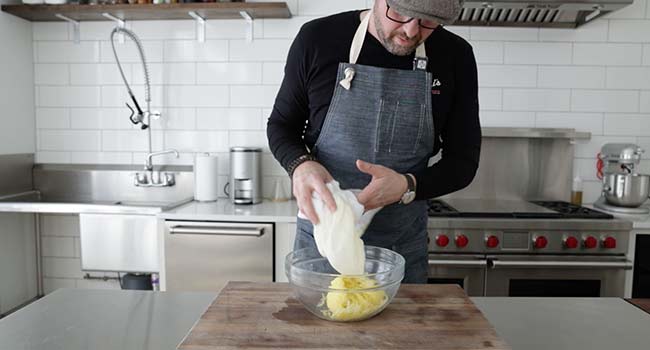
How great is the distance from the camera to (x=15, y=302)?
9.63 ft

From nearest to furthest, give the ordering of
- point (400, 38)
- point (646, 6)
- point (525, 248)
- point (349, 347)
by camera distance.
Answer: point (349, 347), point (400, 38), point (525, 248), point (646, 6)

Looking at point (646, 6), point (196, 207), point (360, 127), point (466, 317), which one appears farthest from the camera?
point (646, 6)

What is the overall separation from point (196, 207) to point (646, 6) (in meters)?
2.77

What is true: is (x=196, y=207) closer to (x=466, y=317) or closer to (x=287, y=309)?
(x=287, y=309)

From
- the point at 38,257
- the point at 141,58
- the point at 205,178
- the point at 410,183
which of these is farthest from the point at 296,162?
the point at 38,257

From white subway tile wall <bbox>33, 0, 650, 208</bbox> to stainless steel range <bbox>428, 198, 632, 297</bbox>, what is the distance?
75 centimetres

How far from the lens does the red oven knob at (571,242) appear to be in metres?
2.29

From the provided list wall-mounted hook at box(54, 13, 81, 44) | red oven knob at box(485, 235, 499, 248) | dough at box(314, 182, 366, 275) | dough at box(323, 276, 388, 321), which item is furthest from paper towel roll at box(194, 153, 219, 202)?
dough at box(323, 276, 388, 321)

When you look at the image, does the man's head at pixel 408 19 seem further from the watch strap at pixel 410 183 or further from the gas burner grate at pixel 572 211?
the gas burner grate at pixel 572 211

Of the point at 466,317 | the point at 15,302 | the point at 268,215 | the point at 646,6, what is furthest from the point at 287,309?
the point at 646,6

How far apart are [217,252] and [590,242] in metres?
1.74

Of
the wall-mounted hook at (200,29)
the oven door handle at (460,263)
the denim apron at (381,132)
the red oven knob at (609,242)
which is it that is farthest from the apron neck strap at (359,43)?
the wall-mounted hook at (200,29)

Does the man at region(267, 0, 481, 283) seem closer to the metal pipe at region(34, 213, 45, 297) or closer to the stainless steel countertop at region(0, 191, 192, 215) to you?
the stainless steel countertop at region(0, 191, 192, 215)

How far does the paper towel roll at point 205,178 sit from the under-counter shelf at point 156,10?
0.82 meters
